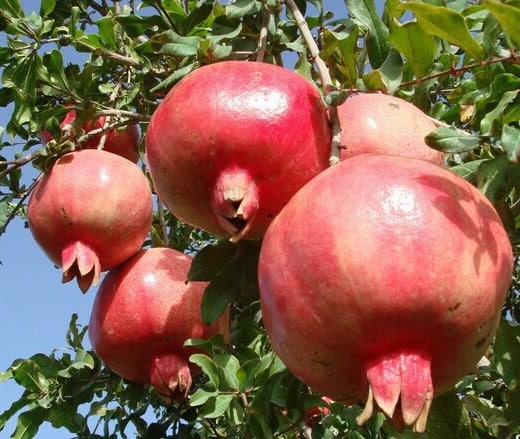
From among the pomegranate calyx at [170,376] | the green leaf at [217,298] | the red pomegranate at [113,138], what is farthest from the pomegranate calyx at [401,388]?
the red pomegranate at [113,138]

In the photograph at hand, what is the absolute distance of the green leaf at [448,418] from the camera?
139cm

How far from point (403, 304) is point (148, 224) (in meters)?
1.22

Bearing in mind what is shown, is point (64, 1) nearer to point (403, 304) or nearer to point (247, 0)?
point (247, 0)

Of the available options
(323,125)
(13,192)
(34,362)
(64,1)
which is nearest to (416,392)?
(323,125)

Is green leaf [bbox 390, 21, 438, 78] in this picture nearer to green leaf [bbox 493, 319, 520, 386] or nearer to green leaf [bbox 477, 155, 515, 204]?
green leaf [bbox 477, 155, 515, 204]

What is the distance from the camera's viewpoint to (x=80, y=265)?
1.81 meters

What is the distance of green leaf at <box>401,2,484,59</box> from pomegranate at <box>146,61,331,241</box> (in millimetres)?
250

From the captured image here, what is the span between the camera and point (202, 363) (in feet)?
5.46

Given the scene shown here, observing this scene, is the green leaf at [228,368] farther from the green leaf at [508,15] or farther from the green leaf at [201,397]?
the green leaf at [508,15]

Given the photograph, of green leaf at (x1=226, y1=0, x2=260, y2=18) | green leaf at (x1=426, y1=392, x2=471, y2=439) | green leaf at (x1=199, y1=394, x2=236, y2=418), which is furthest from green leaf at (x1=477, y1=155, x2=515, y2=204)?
green leaf at (x1=199, y1=394, x2=236, y2=418)

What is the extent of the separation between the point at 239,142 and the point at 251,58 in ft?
1.75

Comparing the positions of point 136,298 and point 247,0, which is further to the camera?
point 136,298

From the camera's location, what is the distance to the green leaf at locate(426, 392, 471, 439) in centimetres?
139

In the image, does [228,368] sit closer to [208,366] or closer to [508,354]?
[208,366]
